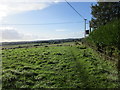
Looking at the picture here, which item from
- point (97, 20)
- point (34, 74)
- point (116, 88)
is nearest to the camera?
point (116, 88)

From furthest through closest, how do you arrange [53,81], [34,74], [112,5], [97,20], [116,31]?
[97,20], [112,5], [116,31], [34,74], [53,81]

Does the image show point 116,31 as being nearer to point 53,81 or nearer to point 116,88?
point 116,88

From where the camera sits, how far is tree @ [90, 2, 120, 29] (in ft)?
91.8

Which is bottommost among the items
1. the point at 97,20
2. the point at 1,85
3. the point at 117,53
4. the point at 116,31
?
the point at 1,85

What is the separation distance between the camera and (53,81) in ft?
16.5

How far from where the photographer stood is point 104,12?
→ 2938 cm

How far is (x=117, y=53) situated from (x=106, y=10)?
2426 cm

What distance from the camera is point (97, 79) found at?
5.20 metres

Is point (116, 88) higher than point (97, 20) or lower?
lower

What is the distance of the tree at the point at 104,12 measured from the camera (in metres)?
28.0

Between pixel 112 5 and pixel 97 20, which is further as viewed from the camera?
pixel 97 20

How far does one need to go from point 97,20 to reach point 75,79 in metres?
27.2

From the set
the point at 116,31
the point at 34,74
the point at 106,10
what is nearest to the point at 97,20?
the point at 106,10

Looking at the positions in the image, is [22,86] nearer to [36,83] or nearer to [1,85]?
[36,83]
